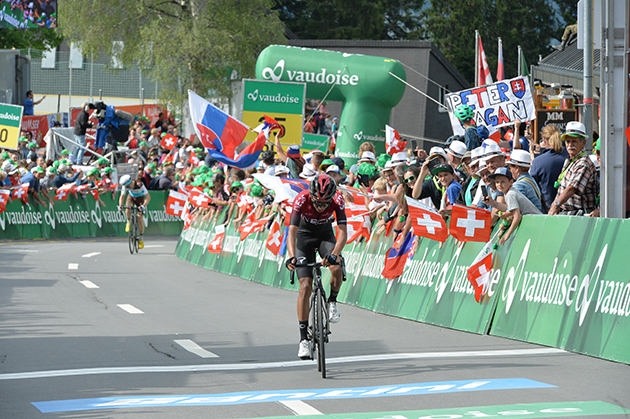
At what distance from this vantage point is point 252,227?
61.0 ft

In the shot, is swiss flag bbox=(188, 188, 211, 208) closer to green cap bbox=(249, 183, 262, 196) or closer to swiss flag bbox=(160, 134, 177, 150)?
green cap bbox=(249, 183, 262, 196)

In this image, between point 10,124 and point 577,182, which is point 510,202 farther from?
point 10,124

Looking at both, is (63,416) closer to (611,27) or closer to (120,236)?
(611,27)

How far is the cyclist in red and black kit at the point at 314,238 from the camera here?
29.7 ft

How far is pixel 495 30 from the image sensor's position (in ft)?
219

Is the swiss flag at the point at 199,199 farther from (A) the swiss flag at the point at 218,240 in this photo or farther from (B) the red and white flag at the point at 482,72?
(B) the red and white flag at the point at 482,72

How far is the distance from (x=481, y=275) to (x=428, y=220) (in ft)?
4.26

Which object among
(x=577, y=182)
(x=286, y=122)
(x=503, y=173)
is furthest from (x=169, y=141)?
(x=577, y=182)

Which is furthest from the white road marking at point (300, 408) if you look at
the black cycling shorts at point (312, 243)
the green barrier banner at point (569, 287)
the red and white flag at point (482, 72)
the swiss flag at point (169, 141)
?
the swiss flag at point (169, 141)

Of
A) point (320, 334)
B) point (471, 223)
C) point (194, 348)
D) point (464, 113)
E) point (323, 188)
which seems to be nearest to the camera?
point (320, 334)

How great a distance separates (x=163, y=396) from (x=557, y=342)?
427cm

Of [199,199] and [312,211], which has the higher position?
[312,211]

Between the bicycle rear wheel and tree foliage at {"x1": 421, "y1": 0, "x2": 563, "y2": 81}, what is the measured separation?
57.5 meters

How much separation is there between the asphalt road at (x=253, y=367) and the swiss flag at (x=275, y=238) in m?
2.22
